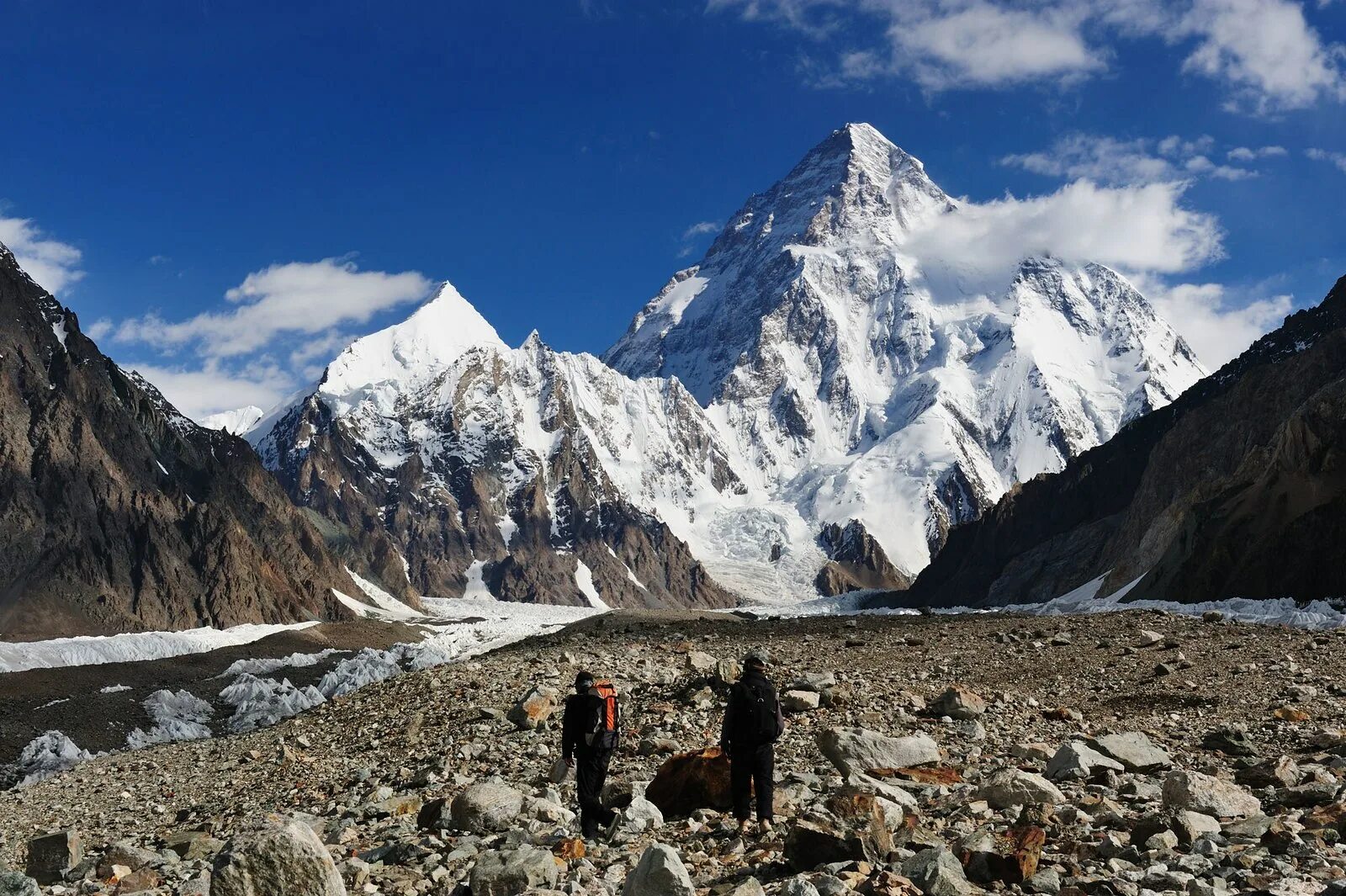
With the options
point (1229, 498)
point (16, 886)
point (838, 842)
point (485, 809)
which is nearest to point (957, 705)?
point (485, 809)

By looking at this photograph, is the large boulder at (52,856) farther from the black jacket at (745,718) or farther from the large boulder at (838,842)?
the large boulder at (838,842)

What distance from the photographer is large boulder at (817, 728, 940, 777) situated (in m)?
17.5

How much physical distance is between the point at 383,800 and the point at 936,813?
8446 millimetres

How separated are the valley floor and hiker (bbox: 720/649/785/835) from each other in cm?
37

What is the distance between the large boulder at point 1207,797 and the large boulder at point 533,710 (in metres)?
12.6

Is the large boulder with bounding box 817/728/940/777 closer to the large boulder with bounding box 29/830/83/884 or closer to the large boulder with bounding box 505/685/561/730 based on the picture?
the large boulder with bounding box 505/685/561/730

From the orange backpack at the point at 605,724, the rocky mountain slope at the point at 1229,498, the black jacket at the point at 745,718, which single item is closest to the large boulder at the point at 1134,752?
the black jacket at the point at 745,718

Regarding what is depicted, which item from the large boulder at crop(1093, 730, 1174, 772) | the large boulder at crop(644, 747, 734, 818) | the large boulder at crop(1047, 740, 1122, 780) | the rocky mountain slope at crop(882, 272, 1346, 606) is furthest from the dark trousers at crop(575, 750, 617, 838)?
the rocky mountain slope at crop(882, 272, 1346, 606)

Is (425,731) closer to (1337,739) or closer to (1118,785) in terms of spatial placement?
(1118,785)

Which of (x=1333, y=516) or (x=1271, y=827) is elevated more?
(x=1333, y=516)

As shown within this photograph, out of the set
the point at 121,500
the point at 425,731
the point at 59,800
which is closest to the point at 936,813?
the point at 425,731

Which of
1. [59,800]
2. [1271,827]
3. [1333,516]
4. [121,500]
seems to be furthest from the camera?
[121,500]

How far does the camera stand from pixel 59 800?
2756 centimetres

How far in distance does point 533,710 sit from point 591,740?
858 centimetres
